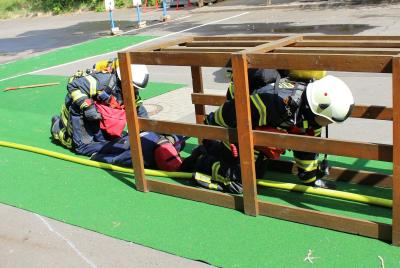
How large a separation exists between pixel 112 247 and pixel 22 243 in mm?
750

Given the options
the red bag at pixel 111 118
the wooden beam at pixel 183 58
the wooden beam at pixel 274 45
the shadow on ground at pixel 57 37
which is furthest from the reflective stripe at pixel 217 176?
the shadow on ground at pixel 57 37

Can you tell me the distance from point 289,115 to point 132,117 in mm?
1349

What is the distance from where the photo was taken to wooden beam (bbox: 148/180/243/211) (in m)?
4.05

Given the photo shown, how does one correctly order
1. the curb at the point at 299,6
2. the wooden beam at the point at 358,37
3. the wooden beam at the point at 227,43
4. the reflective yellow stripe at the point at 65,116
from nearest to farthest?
the wooden beam at the point at 358,37 → the wooden beam at the point at 227,43 → the reflective yellow stripe at the point at 65,116 → the curb at the point at 299,6

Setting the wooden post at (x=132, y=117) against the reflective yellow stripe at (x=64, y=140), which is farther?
the reflective yellow stripe at (x=64, y=140)

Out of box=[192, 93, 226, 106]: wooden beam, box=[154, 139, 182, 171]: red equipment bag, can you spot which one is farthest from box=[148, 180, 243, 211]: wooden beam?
box=[192, 93, 226, 106]: wooden beam

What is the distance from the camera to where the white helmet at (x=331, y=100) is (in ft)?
11.4

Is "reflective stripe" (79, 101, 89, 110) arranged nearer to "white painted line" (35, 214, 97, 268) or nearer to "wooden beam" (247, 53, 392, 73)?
"white painted line" (35, 214, 97, 268)

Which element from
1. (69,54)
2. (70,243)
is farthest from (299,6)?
(70,243)

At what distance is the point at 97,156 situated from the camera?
215 inches

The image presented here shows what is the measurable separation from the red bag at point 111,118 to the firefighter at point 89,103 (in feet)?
0.20

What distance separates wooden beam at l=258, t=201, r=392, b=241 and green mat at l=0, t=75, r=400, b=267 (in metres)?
0.05

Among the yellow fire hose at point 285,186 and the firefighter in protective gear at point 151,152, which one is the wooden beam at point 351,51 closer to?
the yellow fire hose at point 285,186

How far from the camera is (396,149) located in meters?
3.11
